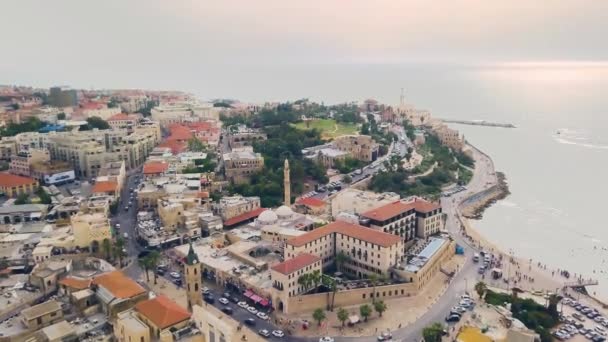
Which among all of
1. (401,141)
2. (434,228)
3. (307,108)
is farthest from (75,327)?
(307,108)

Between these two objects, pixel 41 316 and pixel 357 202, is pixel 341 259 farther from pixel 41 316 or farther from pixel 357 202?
pixel 41 316

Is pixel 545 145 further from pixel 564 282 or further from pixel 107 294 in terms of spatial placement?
pixel 107 294

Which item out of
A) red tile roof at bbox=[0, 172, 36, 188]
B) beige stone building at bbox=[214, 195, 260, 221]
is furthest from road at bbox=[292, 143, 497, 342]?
red tile roof at bbox=[0, 172, 36, 188]

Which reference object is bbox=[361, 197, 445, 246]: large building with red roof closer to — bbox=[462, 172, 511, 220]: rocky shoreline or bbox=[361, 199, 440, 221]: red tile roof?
bbox=[361, 199, 440, 221]: red tile roof

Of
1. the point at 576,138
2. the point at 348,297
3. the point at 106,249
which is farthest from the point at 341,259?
the point at 576,138

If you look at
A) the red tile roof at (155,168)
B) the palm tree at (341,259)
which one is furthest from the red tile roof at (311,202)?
the red tile roof at (155,168)
